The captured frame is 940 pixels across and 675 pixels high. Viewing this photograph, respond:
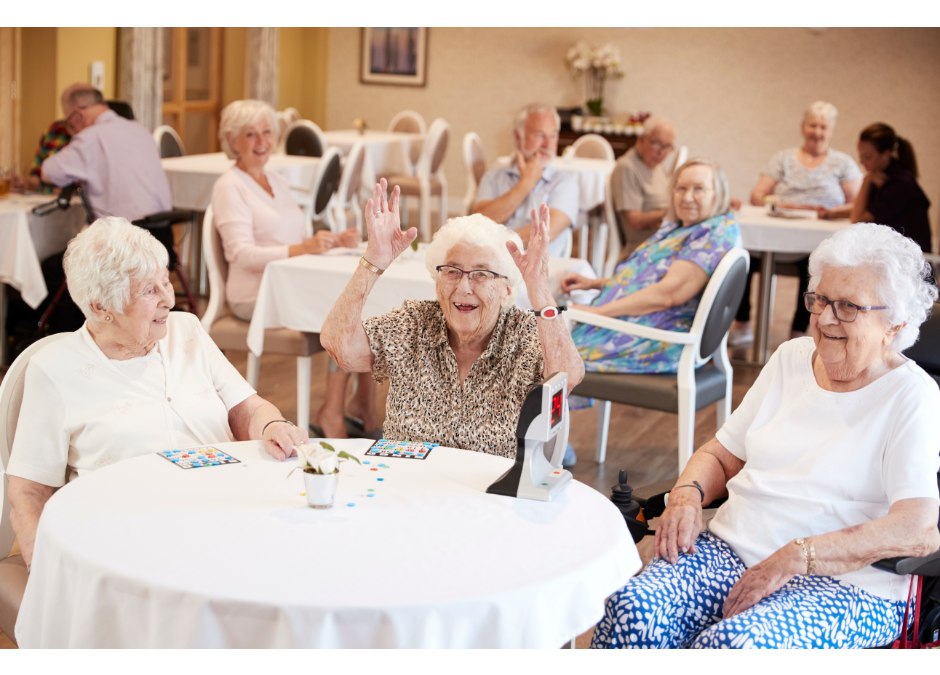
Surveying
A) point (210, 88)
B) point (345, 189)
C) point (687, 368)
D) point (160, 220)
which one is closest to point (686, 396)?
point (687, 368)

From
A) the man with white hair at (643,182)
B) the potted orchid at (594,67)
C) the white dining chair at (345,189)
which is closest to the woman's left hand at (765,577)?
the man with white hair at (643,182)

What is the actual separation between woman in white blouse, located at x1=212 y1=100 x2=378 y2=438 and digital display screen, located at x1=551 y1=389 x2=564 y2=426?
1.98m

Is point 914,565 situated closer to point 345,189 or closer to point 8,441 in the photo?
point 8,441

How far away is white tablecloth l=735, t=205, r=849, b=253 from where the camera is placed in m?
4.88

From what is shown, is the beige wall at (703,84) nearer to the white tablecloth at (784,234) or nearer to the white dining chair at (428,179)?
the white dining chair at (428,179)

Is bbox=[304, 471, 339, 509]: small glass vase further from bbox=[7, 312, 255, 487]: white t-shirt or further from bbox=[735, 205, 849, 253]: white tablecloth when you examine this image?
bbox=[735, 205, 849, 253]: white tablecloth

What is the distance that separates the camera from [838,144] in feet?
30.9

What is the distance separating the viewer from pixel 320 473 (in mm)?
1579

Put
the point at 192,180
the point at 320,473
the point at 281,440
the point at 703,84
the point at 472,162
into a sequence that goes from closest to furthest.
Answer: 1. the point at 320,473
2. the point at 281,440
3. the point at 192,180
4. the point at 472,162
5. the point at 703,84

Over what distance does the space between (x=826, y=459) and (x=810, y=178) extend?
437 centimetres

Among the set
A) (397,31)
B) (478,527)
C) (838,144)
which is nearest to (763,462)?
(478,527)

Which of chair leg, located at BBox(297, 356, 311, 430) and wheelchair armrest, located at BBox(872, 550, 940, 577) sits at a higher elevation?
wheelchair armrest, located at BBox(872, 550, 940, 577)

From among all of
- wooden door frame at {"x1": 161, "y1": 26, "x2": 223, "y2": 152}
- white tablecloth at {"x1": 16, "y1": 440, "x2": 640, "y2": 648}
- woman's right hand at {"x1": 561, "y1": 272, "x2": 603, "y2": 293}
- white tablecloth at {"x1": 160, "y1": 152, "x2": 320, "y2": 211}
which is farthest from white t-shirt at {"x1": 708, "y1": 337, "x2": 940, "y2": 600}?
wooden door frame at {"x1": 161, "y1": 26, "x2": 223, "y2": 152}

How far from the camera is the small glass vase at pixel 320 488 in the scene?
159 cm
